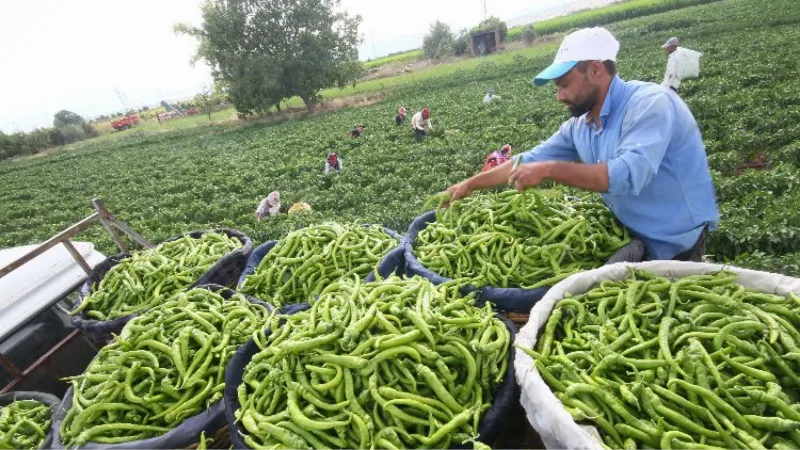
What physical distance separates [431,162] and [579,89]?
1041cm

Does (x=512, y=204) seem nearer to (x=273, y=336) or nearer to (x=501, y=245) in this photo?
(x=501, y=245)

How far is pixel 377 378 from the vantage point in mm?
2428

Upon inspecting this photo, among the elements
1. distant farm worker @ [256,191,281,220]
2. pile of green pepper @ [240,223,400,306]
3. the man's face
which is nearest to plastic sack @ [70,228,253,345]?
pile of green pepper @ [240,223,400,306]

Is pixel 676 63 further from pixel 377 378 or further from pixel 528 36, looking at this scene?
pixel 528 36

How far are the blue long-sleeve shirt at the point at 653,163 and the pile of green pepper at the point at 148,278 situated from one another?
14.3ft

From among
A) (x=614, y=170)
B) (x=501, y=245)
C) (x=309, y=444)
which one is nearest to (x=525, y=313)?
(x=501, y=245)

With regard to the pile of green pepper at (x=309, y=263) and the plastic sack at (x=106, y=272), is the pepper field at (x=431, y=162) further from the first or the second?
the pile of green pepper at (x=309, y=263)

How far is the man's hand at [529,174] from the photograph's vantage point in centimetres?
310

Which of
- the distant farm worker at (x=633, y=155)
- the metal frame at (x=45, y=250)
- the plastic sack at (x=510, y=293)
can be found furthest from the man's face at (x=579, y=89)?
the metal frame at (x=45, y=250)

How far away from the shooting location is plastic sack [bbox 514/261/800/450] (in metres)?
1.99

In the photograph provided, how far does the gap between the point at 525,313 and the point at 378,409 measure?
4.93ft

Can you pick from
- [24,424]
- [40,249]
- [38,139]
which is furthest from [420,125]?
[38,139]

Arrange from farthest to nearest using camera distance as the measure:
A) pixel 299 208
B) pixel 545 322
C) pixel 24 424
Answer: pixel 299 208, pixel 24 424, pixel 545 322

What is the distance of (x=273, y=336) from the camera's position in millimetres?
3043
